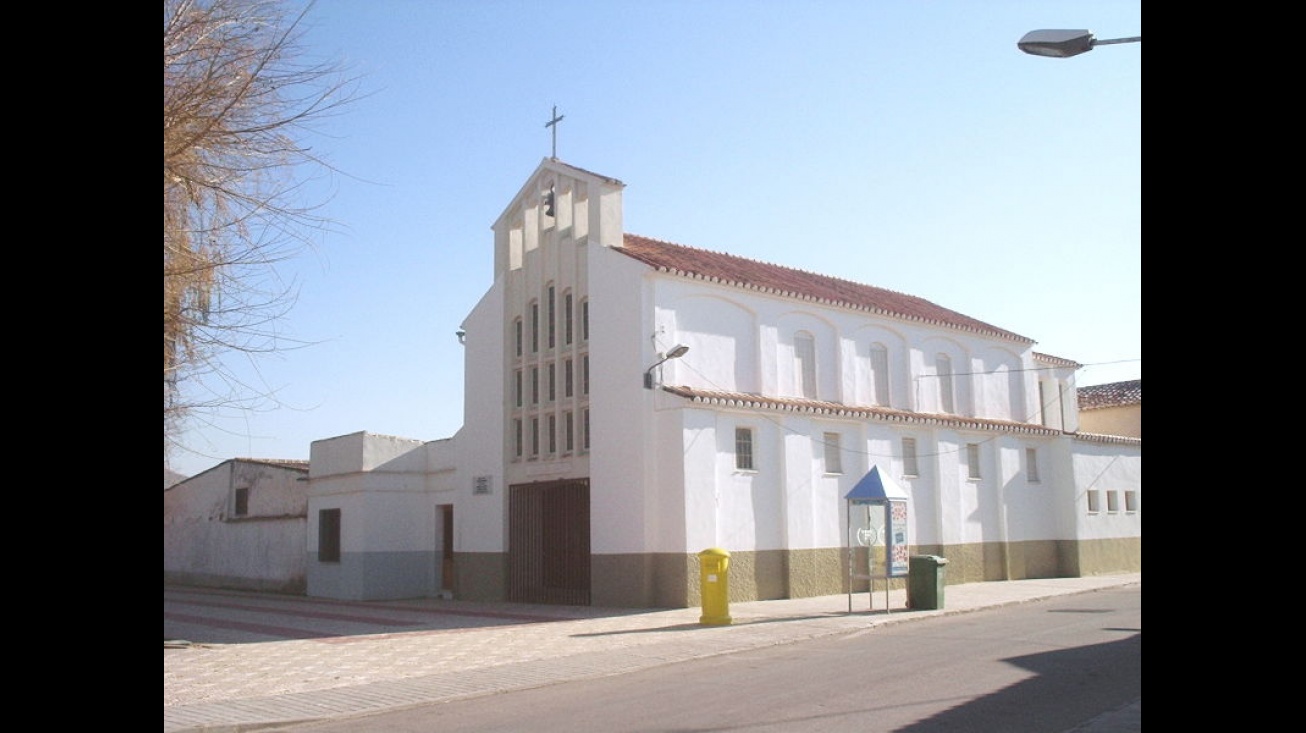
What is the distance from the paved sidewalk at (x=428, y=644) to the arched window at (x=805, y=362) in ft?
17.4

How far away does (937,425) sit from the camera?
96.5ft

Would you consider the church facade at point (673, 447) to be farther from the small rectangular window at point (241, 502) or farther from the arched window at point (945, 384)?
the small rectangular window at point (241, 502)

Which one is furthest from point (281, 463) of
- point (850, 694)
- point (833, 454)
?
point (850, 694)

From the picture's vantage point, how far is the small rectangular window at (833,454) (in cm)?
2664

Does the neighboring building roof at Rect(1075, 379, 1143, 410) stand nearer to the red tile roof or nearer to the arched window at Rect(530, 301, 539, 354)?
the red tile roof

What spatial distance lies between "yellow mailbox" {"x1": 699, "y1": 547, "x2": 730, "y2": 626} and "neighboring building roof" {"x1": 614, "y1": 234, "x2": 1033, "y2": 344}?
713 centimetres

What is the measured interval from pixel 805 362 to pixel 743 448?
13.4ft

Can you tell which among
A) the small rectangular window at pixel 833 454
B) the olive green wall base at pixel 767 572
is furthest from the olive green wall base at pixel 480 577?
the small rectangular window at pixel 833 454

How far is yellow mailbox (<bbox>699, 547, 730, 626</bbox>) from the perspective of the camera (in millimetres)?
20000

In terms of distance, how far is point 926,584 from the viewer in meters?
21.9

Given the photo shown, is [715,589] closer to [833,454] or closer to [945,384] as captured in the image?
[833,454]
